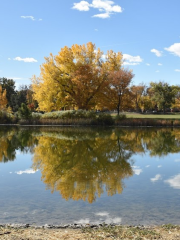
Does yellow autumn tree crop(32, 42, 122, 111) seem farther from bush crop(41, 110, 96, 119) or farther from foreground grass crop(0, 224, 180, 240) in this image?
foreground grass crop(0, 224, 180, 240)

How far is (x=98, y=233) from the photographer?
501 centimetres

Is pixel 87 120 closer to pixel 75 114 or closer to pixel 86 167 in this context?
pixel 75 114

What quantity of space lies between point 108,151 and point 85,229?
10670 mm

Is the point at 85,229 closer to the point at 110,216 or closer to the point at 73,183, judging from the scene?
the point at 110,216

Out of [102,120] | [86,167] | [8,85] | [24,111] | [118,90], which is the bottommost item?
[86,167]

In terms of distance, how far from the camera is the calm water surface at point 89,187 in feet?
20.2

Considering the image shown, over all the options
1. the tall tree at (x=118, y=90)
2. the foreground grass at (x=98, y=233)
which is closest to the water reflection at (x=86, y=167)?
the foreground grass at (x=98, y=233)

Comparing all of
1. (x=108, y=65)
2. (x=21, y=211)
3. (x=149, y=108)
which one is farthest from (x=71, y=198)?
(x=149, y=108)

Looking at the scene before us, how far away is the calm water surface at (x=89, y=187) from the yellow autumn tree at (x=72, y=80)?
26356mm

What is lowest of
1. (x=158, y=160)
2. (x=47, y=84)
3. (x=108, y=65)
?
(x=158, y=160)

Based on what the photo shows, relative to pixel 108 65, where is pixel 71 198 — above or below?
below

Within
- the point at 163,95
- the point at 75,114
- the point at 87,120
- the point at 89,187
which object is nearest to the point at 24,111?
the point at 75,114

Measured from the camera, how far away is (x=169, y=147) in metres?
18.2

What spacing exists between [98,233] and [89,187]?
3.38 m
